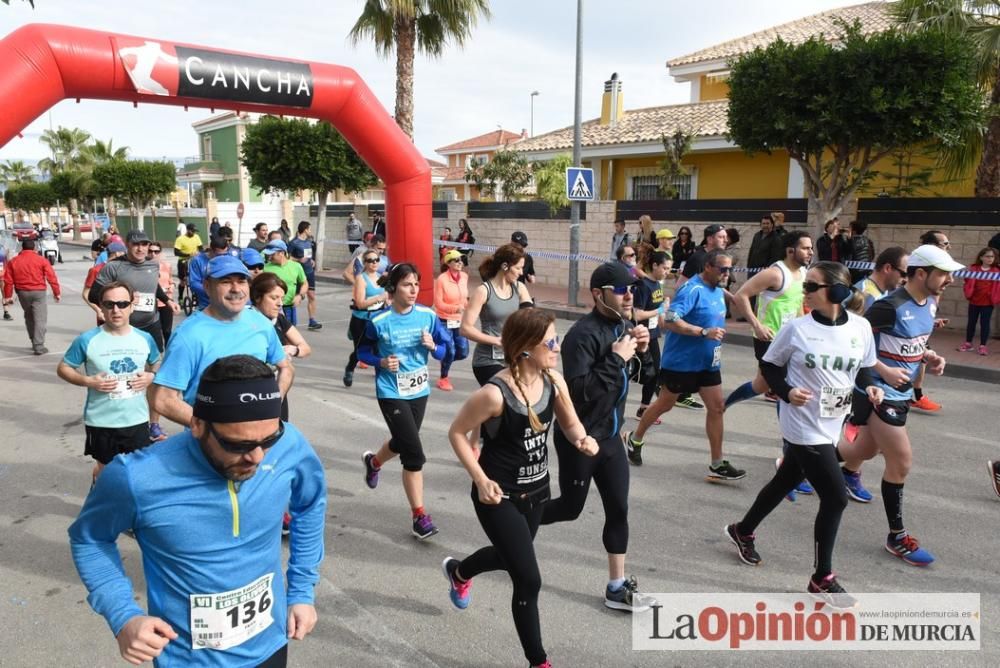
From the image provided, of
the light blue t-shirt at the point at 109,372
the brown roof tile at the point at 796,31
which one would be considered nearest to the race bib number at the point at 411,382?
the light blue t-shirt at the point at 109,372

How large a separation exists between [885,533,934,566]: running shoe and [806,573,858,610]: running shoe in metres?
0.67

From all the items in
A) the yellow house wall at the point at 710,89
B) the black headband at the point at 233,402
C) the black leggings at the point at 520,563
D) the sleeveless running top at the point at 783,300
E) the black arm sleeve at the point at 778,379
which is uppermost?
the yellow house wall at the point at 710,89

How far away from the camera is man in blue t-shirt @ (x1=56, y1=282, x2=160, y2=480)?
425 cm

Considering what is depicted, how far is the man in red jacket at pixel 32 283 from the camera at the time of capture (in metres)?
10.4

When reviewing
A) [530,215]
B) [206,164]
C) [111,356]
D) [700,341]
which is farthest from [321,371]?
[206,164]

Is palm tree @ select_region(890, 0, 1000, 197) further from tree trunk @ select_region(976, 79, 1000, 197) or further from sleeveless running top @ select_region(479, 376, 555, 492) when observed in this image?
sleeveless running top @ select_region(479, 376, 555, 492)

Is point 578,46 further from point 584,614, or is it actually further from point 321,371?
point 584,614

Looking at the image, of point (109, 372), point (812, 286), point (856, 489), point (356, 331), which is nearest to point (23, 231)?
point (356, 331)

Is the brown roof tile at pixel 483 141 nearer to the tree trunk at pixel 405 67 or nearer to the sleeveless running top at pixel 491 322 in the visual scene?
the tree trunk at pixel 405 67

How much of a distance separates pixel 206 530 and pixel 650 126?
21.3 metres

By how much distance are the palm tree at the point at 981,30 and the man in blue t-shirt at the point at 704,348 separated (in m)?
8.52

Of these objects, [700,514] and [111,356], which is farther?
[700,514]

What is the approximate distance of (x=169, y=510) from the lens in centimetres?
184

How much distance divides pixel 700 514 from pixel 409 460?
206 centimetres
